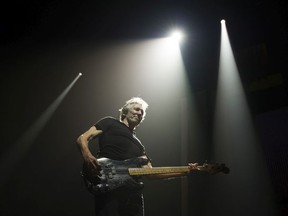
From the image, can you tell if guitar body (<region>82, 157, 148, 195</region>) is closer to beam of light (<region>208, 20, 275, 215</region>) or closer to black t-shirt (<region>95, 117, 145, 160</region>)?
black t-shirt (<region>95, 117, 145, 160</region>)

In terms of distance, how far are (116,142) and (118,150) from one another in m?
0.08

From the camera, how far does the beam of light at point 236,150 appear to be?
4.34 m

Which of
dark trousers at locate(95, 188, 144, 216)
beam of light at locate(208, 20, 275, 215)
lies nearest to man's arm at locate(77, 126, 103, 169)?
dark trousers at locate(95, 188, 144, 216)

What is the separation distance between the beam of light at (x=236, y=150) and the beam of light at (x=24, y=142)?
103 inches

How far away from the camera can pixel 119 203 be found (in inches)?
103

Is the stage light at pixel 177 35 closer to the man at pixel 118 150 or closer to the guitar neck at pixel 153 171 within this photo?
the man at pixel 118 150

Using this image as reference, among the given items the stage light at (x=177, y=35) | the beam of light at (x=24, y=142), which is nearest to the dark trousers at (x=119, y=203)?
the beam of light at (x=24, y=142)

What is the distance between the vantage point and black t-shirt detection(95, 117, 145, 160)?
2.79 m

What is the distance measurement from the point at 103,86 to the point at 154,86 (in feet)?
3.11

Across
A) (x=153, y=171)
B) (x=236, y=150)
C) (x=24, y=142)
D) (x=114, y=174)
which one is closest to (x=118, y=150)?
(x=114, y=174)

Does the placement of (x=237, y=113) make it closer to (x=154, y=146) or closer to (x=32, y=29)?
(x=154, y=146)

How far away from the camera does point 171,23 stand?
5297 millimetres

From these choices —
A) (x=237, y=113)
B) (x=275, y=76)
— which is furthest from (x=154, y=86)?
(x=275, y=76)

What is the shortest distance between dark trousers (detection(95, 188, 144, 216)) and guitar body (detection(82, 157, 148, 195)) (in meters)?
0.05
